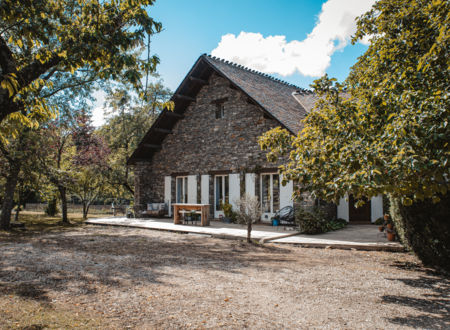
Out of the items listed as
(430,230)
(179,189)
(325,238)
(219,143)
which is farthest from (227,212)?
(430,230)

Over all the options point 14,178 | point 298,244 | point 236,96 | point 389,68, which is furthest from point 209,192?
point 389,68

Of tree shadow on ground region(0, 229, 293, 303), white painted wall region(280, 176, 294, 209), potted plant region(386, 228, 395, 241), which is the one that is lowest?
tree shadow on ground region(0, 229, 293, 303)

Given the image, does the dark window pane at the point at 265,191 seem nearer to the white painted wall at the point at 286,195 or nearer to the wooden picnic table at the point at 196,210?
the white painted wall at the point at 286,195

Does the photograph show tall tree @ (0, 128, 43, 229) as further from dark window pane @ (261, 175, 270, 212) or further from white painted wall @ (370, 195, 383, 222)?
white painted wall @ (370, 195, 383, 222)

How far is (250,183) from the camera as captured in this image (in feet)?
42.3

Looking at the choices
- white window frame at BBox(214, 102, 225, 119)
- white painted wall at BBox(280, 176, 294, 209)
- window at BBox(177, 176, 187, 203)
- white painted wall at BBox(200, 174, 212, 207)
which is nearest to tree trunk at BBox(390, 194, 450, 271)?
white painted wall at BBox(280, 176, 294, 209)

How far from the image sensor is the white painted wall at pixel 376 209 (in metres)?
12.3

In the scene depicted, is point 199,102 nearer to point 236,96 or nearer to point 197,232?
point 236,96

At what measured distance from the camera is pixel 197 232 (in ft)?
34.5

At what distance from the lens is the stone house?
1266 centimetres

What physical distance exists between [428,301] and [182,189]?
12.6m

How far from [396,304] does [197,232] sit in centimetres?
726

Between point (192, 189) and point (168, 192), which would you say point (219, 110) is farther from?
point (168, 192)

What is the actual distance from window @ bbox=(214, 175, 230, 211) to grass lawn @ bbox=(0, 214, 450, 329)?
21.4ft
